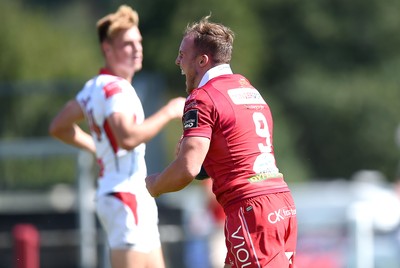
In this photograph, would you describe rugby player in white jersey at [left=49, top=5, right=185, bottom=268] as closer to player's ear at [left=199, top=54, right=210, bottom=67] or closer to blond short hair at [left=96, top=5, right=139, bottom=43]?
blond short hair at [left=96, top=5, right=139, bottom=43]

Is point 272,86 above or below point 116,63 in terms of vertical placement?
above

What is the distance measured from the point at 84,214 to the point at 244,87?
287 inches

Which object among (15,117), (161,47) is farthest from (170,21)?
(15,117)

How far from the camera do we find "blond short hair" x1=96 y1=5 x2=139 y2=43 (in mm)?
8977

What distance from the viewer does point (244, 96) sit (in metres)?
7.45

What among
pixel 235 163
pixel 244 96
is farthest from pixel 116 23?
pixel 235 163

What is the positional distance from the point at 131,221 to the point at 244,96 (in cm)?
155

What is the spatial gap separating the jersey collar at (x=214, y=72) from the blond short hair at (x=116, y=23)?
63.7 inches

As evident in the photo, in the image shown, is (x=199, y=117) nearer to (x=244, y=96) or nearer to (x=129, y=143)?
(x=244, y=96)

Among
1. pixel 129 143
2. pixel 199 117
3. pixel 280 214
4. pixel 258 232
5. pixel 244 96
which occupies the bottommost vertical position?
pixel 258 232

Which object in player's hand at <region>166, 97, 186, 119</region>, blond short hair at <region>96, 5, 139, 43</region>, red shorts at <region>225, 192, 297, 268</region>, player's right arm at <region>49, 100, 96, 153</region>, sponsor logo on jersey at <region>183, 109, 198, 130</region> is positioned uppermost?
blond short hair at <region>96, 5, 139, 43</region>

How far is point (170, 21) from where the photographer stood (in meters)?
42.7

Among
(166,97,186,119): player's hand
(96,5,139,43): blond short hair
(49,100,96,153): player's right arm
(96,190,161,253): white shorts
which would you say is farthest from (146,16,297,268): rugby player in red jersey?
(49,100,96,153): player's right arm

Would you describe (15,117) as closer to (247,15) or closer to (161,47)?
(161,47)
